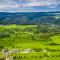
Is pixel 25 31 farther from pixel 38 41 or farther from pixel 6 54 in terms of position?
pixel 6 54

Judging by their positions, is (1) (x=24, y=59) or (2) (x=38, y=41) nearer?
(1) (x=24, y=59)

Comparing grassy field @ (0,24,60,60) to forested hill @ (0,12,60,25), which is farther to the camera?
forested hill @ (0,12,60,25)

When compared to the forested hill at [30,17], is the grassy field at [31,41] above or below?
below

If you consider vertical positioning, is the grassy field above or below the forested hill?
below

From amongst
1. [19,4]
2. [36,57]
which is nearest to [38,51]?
[36,57]

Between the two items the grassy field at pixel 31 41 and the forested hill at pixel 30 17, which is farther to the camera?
the forested hill at pixel 30 17
